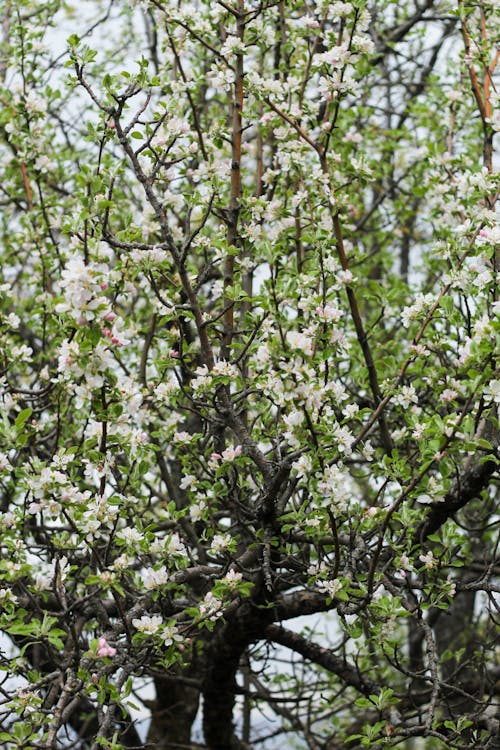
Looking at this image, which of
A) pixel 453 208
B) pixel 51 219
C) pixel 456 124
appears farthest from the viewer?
pixel 456 124

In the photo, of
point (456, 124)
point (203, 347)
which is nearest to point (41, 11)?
point (456, 124)

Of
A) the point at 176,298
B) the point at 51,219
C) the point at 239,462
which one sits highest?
the point at 51,219

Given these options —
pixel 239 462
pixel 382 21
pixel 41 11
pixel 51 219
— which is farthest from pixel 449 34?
pixel 239 462

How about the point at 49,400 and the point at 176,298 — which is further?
the point at 49,400

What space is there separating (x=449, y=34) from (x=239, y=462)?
5408mm

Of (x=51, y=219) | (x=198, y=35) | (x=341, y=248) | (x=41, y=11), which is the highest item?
(x=41, y=11)

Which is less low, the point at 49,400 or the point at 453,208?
the point at 453,208

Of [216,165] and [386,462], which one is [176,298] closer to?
[216,165]

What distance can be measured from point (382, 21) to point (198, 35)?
2.78 meters

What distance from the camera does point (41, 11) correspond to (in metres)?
5.55

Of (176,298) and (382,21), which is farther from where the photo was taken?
(382,21)

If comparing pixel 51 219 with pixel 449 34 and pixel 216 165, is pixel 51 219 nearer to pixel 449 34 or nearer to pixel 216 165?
pixel 216 165

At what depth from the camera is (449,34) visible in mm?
7039

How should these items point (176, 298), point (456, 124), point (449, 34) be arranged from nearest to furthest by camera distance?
1. point (176, 298)
2. point (456, 124)
3. point (449, 34)
